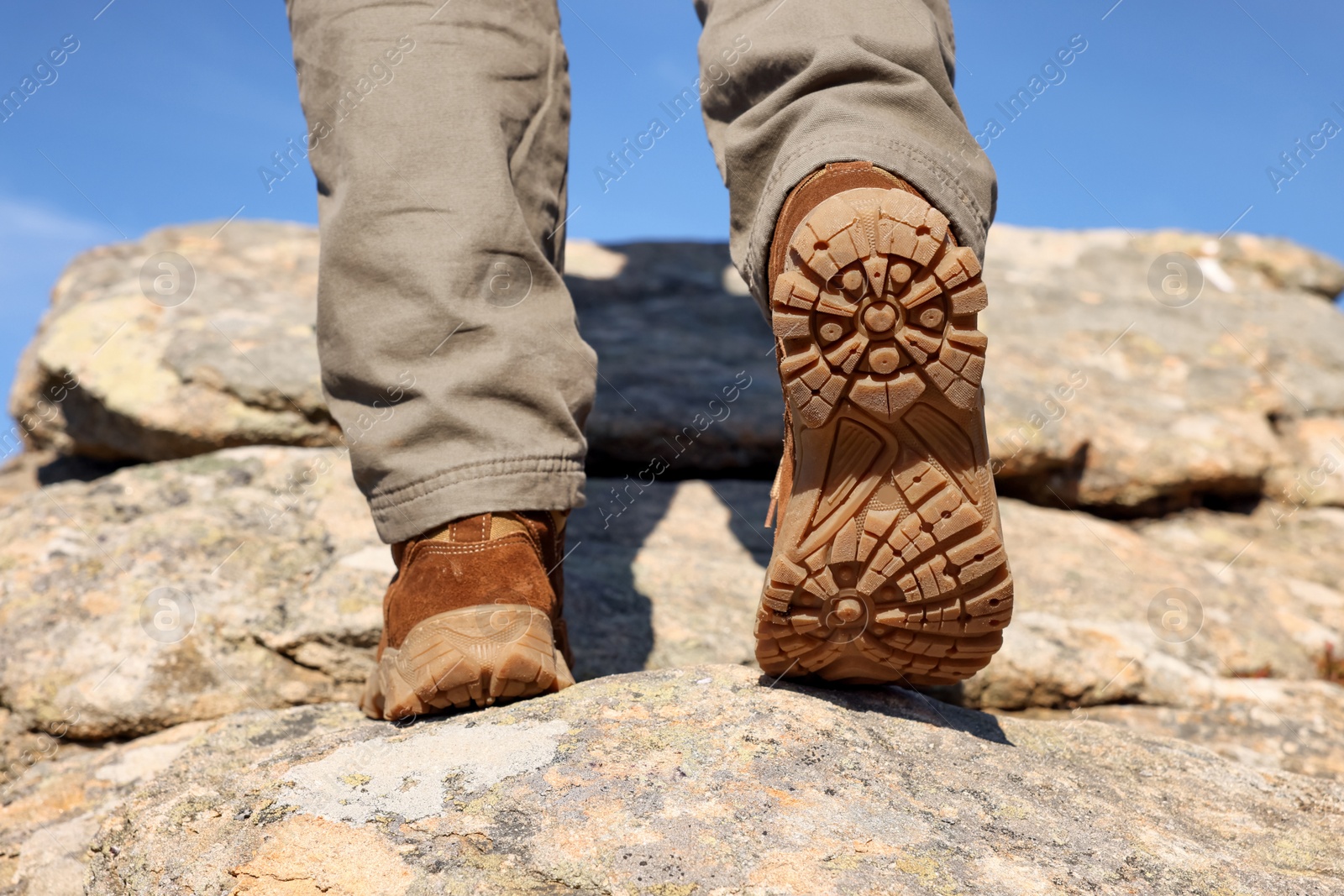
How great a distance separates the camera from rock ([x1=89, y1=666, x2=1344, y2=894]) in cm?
104

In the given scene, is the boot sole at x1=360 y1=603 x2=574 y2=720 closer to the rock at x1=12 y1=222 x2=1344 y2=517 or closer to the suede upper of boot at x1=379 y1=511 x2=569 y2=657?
the suede upper of boot at x1=379 y1=511 x2=569 y2=657

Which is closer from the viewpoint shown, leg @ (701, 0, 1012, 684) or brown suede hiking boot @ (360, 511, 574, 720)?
leg @ (701, 0, 1012, 684)

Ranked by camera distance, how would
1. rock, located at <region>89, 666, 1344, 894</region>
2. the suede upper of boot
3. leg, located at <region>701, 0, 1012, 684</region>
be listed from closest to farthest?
1. rock, located at <region>89, 666, 1344, 894</region>
2. leg, located at <region>701, 0, 1012, 684</region>
3. the suede upper of boot

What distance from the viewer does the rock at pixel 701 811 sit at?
1.04 meters

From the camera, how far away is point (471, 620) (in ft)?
4.52

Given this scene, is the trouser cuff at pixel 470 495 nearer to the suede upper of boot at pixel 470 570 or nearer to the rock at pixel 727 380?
the suede upper of boot at pixel 470 570

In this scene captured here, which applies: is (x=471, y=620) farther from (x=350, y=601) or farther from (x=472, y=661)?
(x=350, y=601)

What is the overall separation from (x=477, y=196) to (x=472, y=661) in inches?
27.0

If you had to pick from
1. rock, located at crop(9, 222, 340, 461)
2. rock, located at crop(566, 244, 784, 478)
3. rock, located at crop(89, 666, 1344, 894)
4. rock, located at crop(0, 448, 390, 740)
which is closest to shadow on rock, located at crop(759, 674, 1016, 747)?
rock, located at crop(89, 666, 1344, 894)

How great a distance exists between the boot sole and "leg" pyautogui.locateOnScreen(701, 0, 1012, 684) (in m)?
0.33

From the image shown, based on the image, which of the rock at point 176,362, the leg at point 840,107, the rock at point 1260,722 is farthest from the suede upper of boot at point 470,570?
the rock at point 176,362

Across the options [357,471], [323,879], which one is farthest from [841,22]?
[323,879]

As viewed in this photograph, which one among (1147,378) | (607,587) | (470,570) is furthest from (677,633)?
(1147,378)

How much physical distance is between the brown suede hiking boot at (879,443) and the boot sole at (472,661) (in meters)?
0.33
